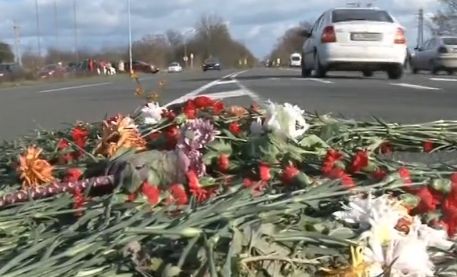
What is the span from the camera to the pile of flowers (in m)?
2.08

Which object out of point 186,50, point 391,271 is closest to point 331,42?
point 391,271

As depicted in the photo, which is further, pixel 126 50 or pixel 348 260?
pixel 126 50

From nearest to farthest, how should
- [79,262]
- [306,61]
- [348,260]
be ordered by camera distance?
[79,262] < [348,260] < [306,61]

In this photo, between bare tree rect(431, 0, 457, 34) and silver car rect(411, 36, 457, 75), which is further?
bare tree rect(431, 0, 457, 34)

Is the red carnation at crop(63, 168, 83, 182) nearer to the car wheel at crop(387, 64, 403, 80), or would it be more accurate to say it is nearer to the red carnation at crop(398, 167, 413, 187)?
the red carnation at crop(398, 167, 413, 187)

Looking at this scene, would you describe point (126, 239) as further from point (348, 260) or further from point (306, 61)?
point (306, 61)

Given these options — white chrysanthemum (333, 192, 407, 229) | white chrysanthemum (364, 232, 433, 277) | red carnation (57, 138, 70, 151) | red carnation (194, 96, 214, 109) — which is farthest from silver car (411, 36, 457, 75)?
white chrysanthemum (364, 232, 433, 277)

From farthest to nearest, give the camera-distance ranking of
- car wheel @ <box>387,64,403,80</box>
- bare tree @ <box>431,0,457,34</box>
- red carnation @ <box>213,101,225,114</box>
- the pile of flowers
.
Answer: bare tree @ <box>431,0,457,34</box> → car wheel @ <box>387,64,403,80</box> → red carnation @ <box>213,101,225,114</box> → the pile of flowers

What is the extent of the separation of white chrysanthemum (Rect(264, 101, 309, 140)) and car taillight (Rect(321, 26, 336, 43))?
610 inches

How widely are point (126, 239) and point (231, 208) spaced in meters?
0.30

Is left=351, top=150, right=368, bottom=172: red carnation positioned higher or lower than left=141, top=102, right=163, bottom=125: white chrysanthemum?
lower

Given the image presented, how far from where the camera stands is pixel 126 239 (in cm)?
208

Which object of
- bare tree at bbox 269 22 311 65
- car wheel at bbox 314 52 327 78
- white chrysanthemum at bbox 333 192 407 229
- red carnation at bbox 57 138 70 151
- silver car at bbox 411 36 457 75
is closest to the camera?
white chrysanthemum at bbox 333 192 407 229

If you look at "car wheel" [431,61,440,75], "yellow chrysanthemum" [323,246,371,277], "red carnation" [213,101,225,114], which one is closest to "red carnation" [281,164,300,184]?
"yellow chrysanthemum" [323,246,371,277]
